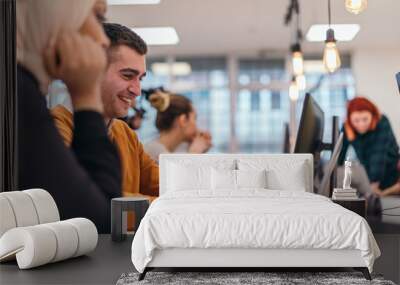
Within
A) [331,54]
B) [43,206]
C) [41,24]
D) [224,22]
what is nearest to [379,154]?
[331,54]

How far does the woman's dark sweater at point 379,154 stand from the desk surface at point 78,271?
2.52 meters

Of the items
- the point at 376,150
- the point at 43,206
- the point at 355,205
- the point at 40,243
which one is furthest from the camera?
the point at 376,150

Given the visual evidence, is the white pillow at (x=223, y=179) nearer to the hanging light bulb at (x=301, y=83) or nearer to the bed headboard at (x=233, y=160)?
the bed headboard at (x=233, y=160)

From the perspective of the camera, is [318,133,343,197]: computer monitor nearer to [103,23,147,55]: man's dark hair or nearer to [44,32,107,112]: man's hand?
[103,23,147,55]: man's dark hair

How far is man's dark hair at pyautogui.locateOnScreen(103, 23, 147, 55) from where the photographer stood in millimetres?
6012

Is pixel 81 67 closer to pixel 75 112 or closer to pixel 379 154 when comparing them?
pixel 75 112

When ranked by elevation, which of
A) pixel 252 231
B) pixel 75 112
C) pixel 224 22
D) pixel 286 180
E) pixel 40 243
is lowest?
pixel 40 243

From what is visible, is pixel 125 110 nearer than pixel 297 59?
No

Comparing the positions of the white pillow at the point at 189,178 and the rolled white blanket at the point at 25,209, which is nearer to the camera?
the rolled white blanket at the point at 25,209

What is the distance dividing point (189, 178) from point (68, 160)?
1385mm

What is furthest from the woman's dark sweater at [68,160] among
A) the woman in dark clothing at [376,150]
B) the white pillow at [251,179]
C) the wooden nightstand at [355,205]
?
the woman in dark clothing at [376,150]

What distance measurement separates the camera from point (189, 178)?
5.57 metres

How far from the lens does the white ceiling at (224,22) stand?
5871mm

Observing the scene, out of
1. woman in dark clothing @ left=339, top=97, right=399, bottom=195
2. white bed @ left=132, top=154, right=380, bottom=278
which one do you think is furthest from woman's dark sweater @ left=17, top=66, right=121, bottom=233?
woman in dark clothing @ left=339, top=97, right=399, bottom=195
